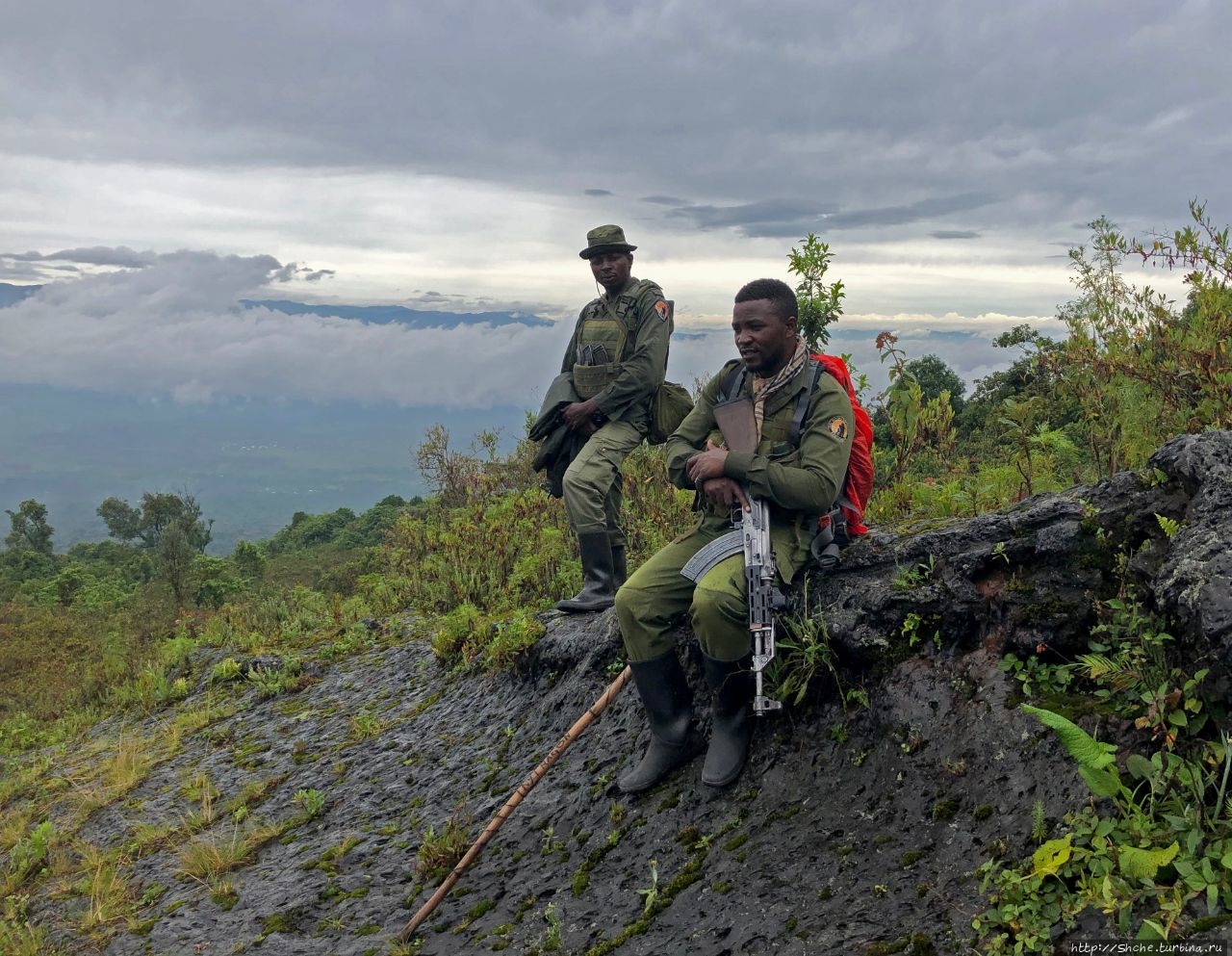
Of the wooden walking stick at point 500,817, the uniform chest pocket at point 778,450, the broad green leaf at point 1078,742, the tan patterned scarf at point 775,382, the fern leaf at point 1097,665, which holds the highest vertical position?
the tan patterned scarf at point 775,382

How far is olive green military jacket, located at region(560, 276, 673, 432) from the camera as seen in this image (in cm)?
662

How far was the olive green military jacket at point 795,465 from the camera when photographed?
14.0 ft

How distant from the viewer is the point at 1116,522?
12.5 ft

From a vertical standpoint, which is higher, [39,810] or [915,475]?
[915,475]

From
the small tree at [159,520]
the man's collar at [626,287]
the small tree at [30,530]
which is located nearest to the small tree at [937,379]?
the man's collar at [626,287]

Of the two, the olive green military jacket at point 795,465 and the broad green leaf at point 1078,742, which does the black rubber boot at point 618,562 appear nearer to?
the olive green military jacket at point 795,465


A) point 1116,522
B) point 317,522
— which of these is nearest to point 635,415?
point 1116,522

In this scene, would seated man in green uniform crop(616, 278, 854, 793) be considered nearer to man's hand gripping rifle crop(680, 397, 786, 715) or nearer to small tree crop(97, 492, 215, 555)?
man's hand gripping rifle crop(680, 397, 786, 715)

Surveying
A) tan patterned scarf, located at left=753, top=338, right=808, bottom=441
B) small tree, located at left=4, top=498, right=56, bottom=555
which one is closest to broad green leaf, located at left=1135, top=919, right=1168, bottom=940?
tan patterned scarf, located at left=753, top=338, right=808, bottom=441

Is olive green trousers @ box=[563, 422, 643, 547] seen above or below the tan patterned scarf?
below

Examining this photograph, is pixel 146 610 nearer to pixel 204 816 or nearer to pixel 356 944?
pixel 204 816

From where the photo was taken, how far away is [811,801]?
3775 mm

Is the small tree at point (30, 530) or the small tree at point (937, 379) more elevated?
the small tree at point (937, 379)

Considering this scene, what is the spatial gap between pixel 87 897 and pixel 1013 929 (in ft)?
19.8
